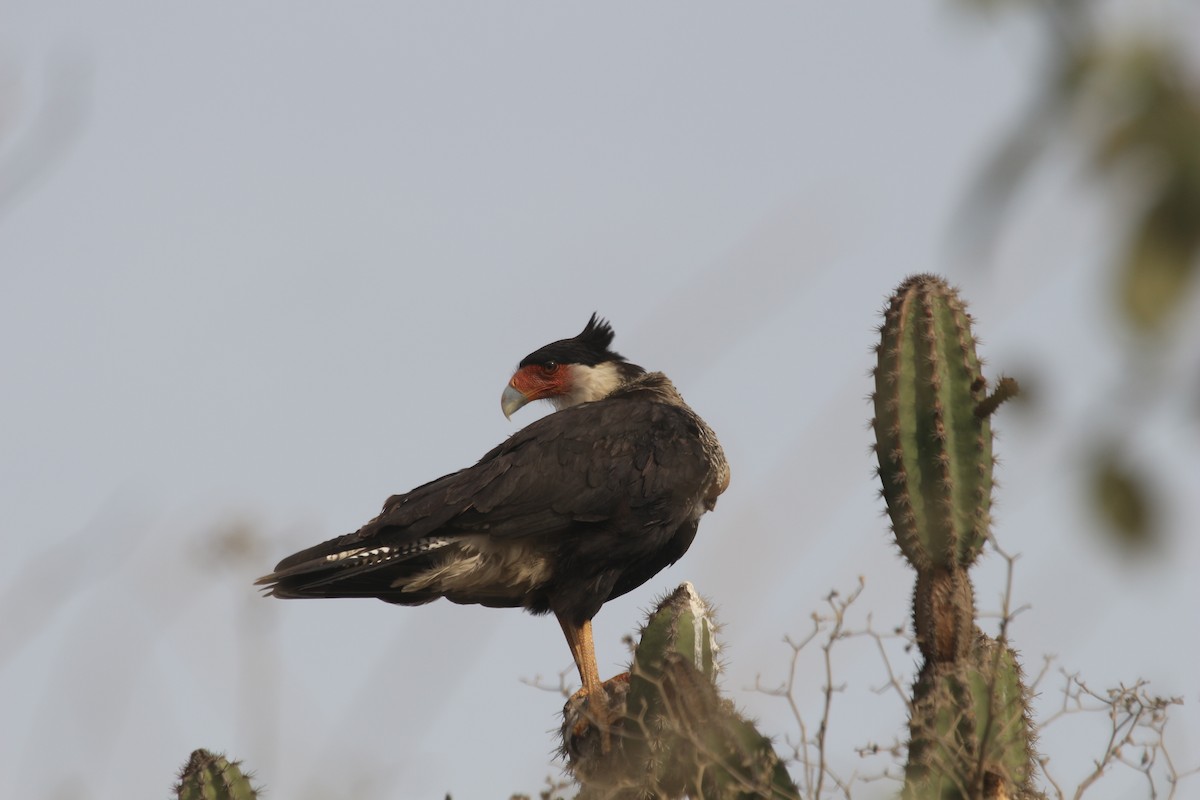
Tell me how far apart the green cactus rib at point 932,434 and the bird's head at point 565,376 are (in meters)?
3.13

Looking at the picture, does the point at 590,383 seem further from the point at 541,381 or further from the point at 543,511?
the point at 543,511

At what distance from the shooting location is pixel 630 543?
6.29m

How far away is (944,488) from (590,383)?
3389 millimetres

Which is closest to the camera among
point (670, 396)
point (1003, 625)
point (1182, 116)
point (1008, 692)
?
point (1182, 116)

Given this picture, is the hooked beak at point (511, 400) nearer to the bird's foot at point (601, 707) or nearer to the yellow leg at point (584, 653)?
the yellow leg at point (584, 653)

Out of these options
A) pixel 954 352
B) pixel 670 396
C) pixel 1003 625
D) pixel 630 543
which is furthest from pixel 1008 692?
pixel 670 396

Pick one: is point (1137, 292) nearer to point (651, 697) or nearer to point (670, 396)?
point (651, 697)

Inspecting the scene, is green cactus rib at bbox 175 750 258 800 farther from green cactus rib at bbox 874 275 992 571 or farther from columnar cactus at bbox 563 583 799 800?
green cactus rib at bbox 874 275 992 571

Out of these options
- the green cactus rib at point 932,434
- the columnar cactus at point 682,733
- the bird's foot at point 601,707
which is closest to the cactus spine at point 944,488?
the green cactus rib at point 932,434

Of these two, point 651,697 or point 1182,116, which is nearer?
point 1182,116

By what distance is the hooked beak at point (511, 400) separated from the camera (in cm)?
764

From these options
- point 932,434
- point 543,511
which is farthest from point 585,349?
point 932,434

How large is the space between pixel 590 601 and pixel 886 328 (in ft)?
7.50

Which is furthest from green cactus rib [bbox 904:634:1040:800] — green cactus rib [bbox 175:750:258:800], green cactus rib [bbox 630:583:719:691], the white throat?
the white throat
